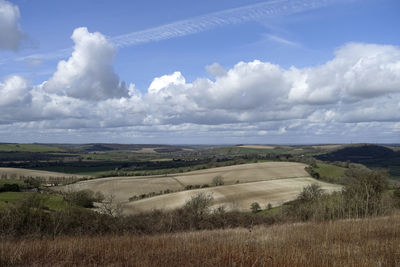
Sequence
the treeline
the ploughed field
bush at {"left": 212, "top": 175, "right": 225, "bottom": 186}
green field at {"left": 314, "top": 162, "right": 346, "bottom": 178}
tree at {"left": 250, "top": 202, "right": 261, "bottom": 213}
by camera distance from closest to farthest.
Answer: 1. the treeline
2. tree at {"left": 250, "top": 202, "right": 261, "bottom": 213}
3. the ploughed field
4. bush at {"left": 212, "top": 175, "right": 225, "bottom": 186}
5. green field at {"left": 314, "top": 162, "right": 346, "bottom": 178}

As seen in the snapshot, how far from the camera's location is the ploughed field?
190 feet

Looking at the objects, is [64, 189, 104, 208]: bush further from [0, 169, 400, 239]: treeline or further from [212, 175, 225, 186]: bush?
[212, 175, 225, 186]: bush

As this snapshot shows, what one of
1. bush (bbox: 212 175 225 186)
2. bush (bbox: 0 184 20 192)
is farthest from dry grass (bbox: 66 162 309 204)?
bush (bbox: 0 184 20 192)

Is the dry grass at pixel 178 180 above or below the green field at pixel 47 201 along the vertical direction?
below

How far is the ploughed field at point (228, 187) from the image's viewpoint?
190 ft

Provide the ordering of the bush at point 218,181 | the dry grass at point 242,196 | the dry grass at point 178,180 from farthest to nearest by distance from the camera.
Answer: the bush at point 218,181 < the dry grass at point 178,180 < the dry grass at point 242,196

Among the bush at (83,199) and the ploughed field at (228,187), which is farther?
the ploughed field at (228,187)

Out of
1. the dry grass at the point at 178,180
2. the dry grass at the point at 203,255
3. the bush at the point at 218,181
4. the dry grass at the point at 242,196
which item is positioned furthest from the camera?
the bush at the point at 218,181

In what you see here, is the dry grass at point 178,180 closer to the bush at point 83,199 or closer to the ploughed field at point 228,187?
the ploughed field at point 228,187

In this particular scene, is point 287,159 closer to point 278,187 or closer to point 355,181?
point 278,187

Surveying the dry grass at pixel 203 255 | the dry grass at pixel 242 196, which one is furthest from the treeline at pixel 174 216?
the dry grass at pixel 242 196

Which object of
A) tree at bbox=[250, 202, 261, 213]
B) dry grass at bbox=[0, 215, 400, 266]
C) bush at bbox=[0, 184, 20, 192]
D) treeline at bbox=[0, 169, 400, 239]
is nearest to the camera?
dry grass at bbox=[0, 215, 400, 266]

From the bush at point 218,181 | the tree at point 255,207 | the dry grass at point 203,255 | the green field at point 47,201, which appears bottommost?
the tree at point 255,207

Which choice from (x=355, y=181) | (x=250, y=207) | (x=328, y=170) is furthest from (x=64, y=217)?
(x=328, y=170)
